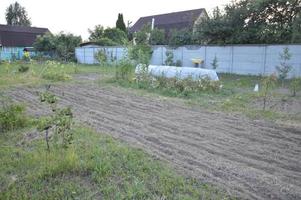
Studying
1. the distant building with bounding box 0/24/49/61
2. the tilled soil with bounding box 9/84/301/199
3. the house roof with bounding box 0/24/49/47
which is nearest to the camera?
the tilled soil with bounding box 9/84/301/199

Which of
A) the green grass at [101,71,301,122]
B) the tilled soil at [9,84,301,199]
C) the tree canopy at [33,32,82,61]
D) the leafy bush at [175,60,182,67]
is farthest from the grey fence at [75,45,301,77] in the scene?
the tree canopy at [33,32,82,61]

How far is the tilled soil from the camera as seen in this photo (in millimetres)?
3418

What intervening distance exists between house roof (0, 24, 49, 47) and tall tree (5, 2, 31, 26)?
21.8m

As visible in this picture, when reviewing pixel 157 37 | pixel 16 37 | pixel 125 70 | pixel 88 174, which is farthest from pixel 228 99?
pixel 16 37

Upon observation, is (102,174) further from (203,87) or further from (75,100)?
(203,87)

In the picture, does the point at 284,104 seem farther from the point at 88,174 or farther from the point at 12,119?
the point at 12,119

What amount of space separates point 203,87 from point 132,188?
7141mm

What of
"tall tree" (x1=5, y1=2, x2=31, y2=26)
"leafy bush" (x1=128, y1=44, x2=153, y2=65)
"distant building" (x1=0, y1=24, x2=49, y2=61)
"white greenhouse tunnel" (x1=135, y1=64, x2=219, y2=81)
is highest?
"tall tree" (x1=5, y1=2, x2=31, y2=26)

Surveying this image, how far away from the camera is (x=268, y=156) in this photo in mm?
4156

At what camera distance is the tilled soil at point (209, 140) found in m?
Result: 3.42

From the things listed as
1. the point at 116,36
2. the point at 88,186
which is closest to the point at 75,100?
the point at 88,186

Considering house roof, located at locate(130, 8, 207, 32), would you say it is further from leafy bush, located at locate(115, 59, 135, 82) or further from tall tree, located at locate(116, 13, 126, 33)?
leafy bush, located at locate(115, 59, 135, 82)

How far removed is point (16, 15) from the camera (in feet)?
189

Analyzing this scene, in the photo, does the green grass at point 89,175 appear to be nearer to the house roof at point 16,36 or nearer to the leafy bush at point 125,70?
the leafy bush at point 125,70
